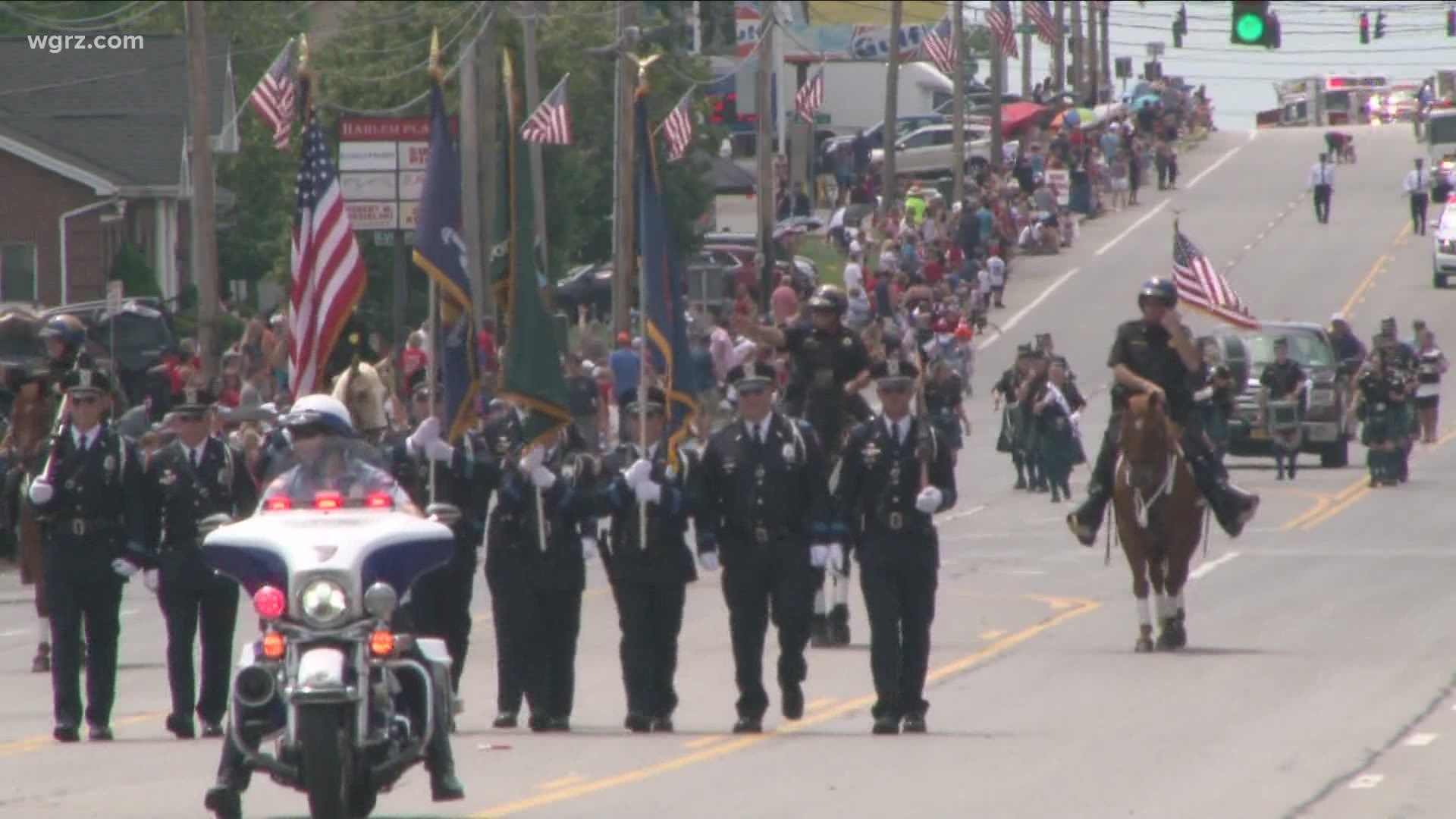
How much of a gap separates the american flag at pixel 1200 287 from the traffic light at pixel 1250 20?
1135cm

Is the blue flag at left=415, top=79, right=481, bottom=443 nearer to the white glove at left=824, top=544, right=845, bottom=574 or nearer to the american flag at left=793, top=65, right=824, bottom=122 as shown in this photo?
the white glove at left=824, top=544, right=845, bottom=574

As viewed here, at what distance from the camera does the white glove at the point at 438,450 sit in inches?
615

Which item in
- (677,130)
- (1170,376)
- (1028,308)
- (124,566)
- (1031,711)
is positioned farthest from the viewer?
(1028,308)

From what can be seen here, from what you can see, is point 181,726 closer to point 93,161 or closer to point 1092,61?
point 93,161

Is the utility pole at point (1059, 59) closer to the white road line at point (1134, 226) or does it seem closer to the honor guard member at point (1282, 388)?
the white road line at point (1134, 226)

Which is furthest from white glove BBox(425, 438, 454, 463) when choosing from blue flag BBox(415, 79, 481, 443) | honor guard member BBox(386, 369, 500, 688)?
blue flag BBox(415, 79, 481, 443)

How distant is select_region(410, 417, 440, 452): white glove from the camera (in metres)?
15.5

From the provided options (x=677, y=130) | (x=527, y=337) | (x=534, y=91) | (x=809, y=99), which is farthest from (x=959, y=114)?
(x=527, y=337)

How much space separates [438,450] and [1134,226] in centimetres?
6311

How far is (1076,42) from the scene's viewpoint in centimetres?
11125

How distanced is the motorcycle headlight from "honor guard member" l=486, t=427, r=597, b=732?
4.66 m

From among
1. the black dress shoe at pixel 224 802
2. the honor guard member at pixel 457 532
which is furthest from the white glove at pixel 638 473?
the black dress shoe at pixel 224 802

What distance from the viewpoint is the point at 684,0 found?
256 feet

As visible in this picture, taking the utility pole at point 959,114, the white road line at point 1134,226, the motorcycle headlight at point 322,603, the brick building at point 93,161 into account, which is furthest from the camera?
the white road line at point 1134,226
